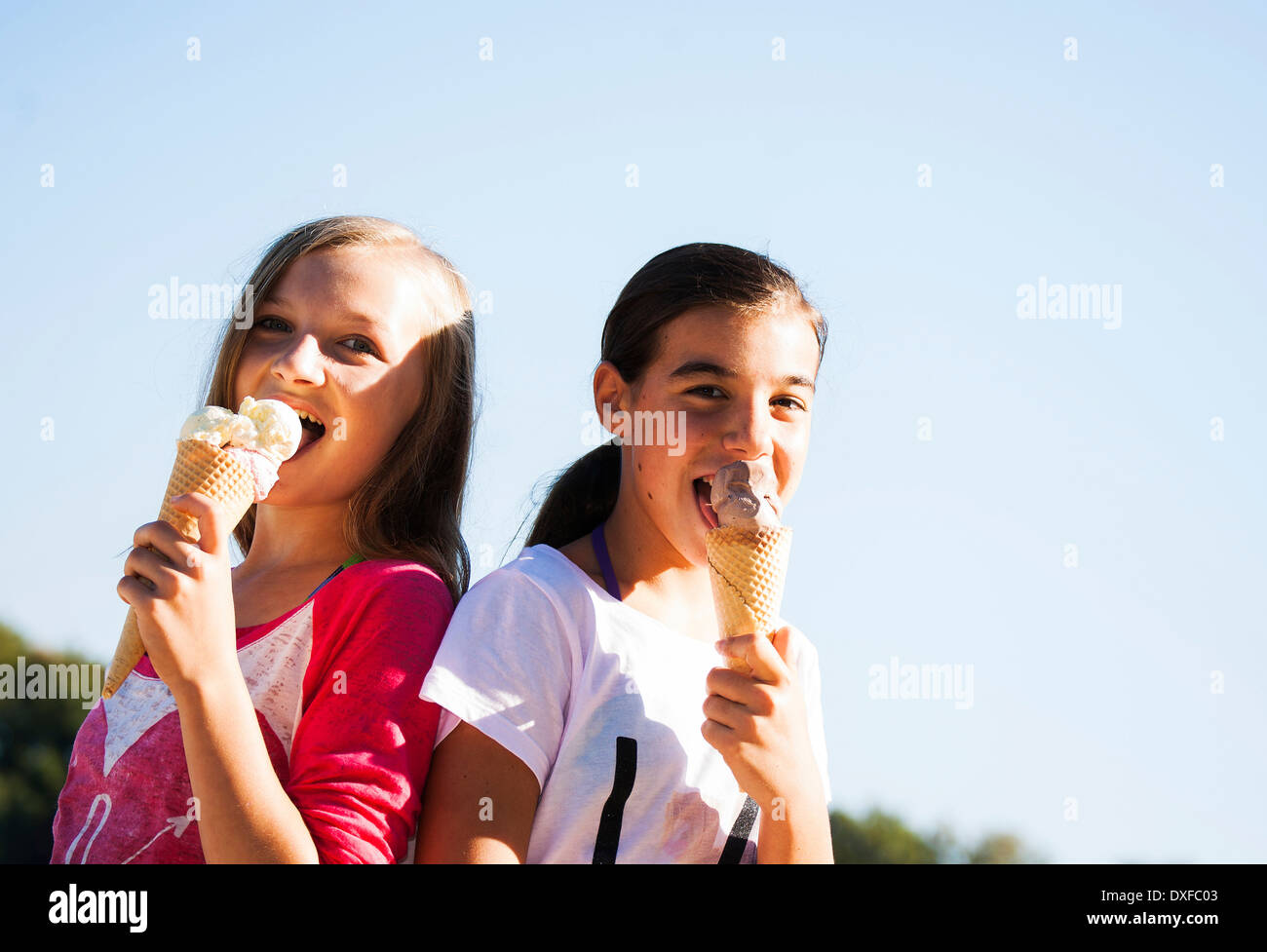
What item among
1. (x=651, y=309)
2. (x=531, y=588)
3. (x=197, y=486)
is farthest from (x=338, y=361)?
(x=651, y=309)

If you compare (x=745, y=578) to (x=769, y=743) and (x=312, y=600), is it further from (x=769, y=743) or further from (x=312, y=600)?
(x=312, y=600)

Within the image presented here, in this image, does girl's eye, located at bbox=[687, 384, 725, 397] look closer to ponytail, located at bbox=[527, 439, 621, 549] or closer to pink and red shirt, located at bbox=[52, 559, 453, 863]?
ponytail, located at bbox=[527, 439, 621, 549]

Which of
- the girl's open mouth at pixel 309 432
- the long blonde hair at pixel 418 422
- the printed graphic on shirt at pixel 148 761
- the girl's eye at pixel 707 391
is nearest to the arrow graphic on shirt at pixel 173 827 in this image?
the printed graphic on shirt at pixel 148 761

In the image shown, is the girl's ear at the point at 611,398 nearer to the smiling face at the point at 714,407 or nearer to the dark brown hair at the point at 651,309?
the dark brown hair at the point at 651,309

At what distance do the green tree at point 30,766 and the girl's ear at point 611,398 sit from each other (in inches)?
813

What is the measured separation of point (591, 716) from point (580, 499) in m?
1.22

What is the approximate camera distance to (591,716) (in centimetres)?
365

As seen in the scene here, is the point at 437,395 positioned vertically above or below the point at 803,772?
above

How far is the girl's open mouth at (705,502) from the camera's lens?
13.3ft
